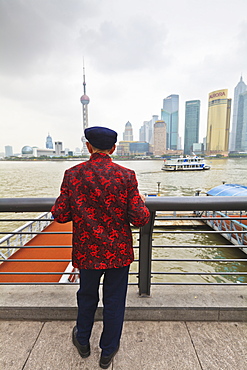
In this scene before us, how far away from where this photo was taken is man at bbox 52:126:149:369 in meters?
1.18

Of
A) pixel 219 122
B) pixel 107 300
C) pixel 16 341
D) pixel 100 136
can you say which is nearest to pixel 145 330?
pixel 107 300

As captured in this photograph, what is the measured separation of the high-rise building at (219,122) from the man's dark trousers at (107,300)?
242 ft

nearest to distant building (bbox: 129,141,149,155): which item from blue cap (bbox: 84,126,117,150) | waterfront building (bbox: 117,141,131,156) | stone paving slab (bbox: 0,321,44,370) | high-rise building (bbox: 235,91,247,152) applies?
waterfront building (bbox: 117,141,131,156)

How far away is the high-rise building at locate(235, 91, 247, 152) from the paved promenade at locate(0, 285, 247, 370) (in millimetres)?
70234

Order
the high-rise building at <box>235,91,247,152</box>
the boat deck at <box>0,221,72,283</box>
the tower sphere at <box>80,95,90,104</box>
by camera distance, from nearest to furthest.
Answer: the boat deck at <box>0,221,72,283</box> < the high-rise building at <box>235,91,247,152</box> < the tower sphere at <box>80,95,90,104</box>

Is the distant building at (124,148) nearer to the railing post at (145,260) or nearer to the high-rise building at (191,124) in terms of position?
the high-rise building at (191,124)

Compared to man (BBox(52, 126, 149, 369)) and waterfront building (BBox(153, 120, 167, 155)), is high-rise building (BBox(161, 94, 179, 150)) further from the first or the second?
man (BBox(52, 126, 149, 369))

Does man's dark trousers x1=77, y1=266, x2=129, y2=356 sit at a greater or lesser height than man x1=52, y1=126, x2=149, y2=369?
lesser

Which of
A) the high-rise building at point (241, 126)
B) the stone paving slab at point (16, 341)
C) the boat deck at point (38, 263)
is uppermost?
the high-rise building at point (241, 126)

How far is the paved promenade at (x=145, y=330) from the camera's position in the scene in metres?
1.43

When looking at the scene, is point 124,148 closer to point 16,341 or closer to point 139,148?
point 139,148

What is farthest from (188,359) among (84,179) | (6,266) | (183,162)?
(183,162)

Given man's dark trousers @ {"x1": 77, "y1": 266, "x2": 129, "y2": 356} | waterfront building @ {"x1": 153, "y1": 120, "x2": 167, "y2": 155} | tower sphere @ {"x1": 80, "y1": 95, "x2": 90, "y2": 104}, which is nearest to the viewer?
man's dark trousers @ {"x1": 77, "y1": 266, "x2": 129, "y2": 356}

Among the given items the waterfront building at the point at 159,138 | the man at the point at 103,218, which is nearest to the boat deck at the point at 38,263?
the man at the point at 103,218
